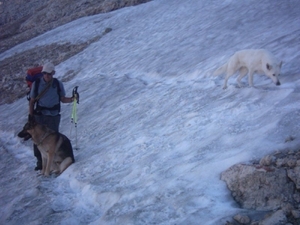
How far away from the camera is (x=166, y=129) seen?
26.5ft

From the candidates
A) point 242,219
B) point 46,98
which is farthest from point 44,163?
point 242,219

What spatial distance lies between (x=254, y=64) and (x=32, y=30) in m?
27.1

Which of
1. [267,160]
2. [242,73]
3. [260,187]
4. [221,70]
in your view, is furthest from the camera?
[221,70]

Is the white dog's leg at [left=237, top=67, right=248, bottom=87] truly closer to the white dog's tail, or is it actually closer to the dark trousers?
the white dog's tail

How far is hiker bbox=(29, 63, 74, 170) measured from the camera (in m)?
7.77

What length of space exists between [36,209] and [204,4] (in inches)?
665

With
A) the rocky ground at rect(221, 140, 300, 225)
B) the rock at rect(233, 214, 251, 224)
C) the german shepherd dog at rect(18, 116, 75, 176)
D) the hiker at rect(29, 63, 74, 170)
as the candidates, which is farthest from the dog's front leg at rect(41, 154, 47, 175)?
the rock at rect(233, 214, 251, 224)

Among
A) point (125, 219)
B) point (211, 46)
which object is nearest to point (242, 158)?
point (125, 219)

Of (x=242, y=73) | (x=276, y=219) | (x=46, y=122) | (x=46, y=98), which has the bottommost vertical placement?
(x=242, y=73)

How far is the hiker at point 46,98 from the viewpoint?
7766mm

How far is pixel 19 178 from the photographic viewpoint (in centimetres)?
825

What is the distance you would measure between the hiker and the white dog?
433 cm

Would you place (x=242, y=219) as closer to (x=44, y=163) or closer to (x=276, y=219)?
(x=276, y=219)

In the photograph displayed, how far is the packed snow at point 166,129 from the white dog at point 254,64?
1.15 ft
